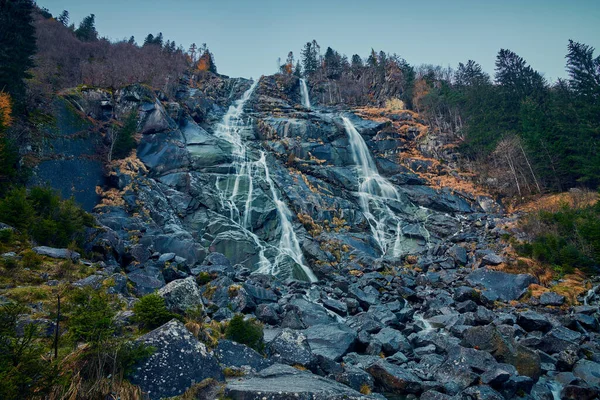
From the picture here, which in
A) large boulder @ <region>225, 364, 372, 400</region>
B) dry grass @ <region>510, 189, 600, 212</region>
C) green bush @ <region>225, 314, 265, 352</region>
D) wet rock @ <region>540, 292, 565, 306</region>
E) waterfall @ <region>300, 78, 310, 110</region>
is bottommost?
wet rock @ <region>540, 292, 565, 306</region>

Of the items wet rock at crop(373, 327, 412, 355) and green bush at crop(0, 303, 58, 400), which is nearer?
green bush at crop(0, 303, 58, 400)

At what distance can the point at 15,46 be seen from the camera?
24609mm

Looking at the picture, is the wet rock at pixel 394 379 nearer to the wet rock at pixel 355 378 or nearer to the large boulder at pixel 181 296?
the wet rock at pixel 355 378

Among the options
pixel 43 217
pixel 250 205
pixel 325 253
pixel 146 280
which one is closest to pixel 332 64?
pixel 250 205

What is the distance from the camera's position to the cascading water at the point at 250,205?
25116mm

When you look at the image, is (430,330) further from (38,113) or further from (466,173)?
(466,173)

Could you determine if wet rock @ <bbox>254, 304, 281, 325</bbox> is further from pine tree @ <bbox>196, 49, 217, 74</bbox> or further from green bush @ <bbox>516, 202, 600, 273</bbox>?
pine tree @ <bbox>196, 49, 217, 74</bbox>

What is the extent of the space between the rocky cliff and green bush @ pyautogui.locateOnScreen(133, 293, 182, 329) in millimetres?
810

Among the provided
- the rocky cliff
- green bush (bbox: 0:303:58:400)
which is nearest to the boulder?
the rocky cliff

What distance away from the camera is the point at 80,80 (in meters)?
38.1

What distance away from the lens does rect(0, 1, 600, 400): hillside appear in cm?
576

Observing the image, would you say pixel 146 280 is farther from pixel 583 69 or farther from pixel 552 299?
pixel 583 69

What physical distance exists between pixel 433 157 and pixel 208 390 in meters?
46.6

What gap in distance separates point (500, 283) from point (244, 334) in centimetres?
1726
